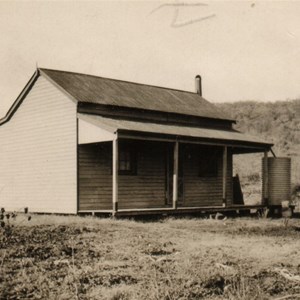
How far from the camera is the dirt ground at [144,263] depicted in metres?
7.43

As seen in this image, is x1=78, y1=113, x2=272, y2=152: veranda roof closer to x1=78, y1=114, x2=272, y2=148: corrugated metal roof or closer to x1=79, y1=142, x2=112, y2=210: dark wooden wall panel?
x1=78, y1=114, x2=272, y2=148: corrugated metal roof

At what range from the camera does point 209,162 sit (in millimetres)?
24859

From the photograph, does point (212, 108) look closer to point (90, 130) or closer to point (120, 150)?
point (120, 150)

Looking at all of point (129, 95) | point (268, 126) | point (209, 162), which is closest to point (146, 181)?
point (129, 95)

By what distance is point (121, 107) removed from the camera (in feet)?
70.6

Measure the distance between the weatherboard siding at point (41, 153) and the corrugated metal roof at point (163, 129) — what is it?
1356 millimetres

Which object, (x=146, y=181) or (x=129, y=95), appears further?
(x=129, y=95)

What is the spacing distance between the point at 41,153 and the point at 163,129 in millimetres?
4805

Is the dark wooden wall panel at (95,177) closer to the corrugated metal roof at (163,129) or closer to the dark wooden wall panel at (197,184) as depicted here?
the corrugated metal roof at (163,129)

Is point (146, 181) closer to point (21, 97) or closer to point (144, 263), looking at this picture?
point (21, 97)

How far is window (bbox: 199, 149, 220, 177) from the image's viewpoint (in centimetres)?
2439

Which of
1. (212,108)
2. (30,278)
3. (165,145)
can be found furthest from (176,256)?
(212,108)

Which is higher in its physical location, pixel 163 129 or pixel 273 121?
pixel 273 121

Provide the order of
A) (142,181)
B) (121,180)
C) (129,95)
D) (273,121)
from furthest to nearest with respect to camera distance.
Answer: (273,121)
(129,95)
(142,181)
(121,180)
